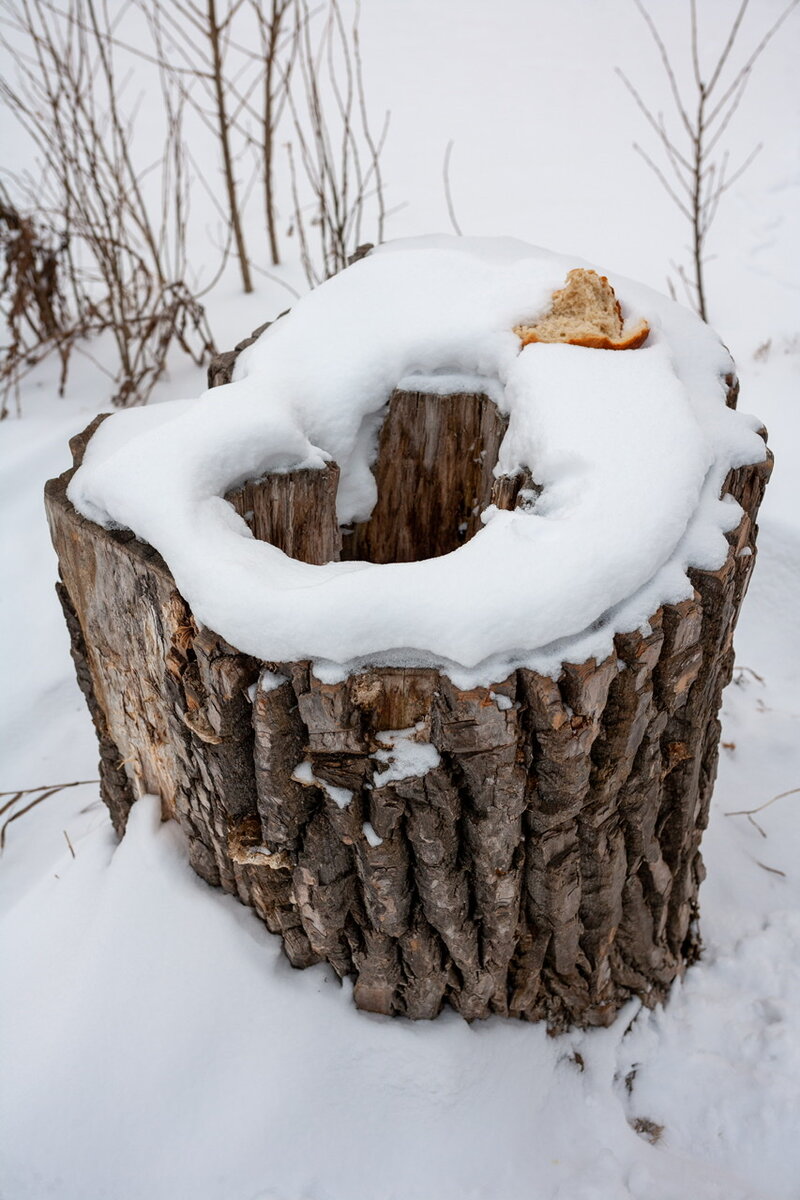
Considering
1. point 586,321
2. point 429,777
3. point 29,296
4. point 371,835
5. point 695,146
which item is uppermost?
point 695,146

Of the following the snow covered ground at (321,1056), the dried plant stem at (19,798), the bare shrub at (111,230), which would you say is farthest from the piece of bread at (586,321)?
the bare shrub at (111,230)

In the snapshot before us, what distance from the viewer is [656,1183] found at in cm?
144

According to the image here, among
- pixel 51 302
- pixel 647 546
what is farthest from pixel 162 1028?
pixel 51 302

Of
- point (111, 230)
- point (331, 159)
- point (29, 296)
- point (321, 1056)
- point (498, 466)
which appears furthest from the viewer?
point (331, 159)

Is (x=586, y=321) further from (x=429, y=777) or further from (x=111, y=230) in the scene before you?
(x=111, y=230)

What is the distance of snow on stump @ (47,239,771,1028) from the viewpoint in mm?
1158

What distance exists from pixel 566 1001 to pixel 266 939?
0.55m

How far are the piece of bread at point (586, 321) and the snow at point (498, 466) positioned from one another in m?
0.03

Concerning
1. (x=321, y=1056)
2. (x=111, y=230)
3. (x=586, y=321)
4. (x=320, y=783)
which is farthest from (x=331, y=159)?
(x=321, y=1056)

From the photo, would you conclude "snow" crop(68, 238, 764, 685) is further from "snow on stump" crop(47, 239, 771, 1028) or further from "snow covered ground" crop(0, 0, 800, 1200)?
"snow covered ground" crop(0, 0, 800, 1200)

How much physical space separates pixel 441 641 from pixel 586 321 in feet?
2.88

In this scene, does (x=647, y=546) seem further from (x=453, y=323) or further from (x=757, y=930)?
(x=757, y=930)

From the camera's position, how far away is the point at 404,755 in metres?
1.21

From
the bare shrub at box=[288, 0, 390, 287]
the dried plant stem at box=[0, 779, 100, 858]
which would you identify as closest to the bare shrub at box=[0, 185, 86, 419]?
the bare shrub at box=[288, 0, 390, 287]
